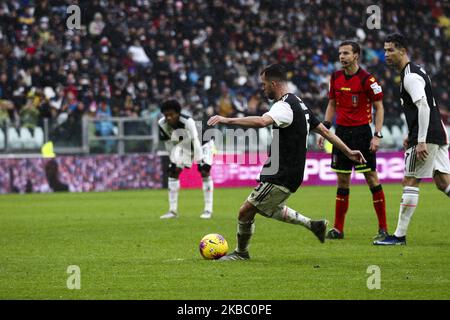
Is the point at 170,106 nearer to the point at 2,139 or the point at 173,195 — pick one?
the point at 173,195

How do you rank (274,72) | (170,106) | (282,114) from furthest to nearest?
1. (170,106)
2. (274,72)
3. (282,114)

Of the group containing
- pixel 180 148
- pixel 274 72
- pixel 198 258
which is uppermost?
pixel 274 72

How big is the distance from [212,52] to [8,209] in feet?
43.3

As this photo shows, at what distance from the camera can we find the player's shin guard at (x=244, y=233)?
10328mm

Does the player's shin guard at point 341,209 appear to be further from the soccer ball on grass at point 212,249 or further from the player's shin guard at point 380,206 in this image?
the soccer ball on grass at point 212,249

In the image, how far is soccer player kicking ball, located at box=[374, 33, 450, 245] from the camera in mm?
11422

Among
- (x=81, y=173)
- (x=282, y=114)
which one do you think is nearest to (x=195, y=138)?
(x=282, y=114)

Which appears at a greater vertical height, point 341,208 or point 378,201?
point 378,201

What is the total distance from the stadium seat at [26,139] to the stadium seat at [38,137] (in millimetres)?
80

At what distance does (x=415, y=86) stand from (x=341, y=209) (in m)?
2.47

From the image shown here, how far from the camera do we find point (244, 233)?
10359 millimetres

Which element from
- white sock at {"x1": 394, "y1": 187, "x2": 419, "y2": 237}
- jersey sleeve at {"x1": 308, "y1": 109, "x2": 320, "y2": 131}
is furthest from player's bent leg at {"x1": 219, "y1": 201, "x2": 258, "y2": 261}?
white sock at {"x1": 394, "y1": 187, "x2": 419, "y2": 237}

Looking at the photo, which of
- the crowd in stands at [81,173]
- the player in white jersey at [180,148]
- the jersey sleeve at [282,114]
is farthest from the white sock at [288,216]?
the crowd in stands at [81,173]
